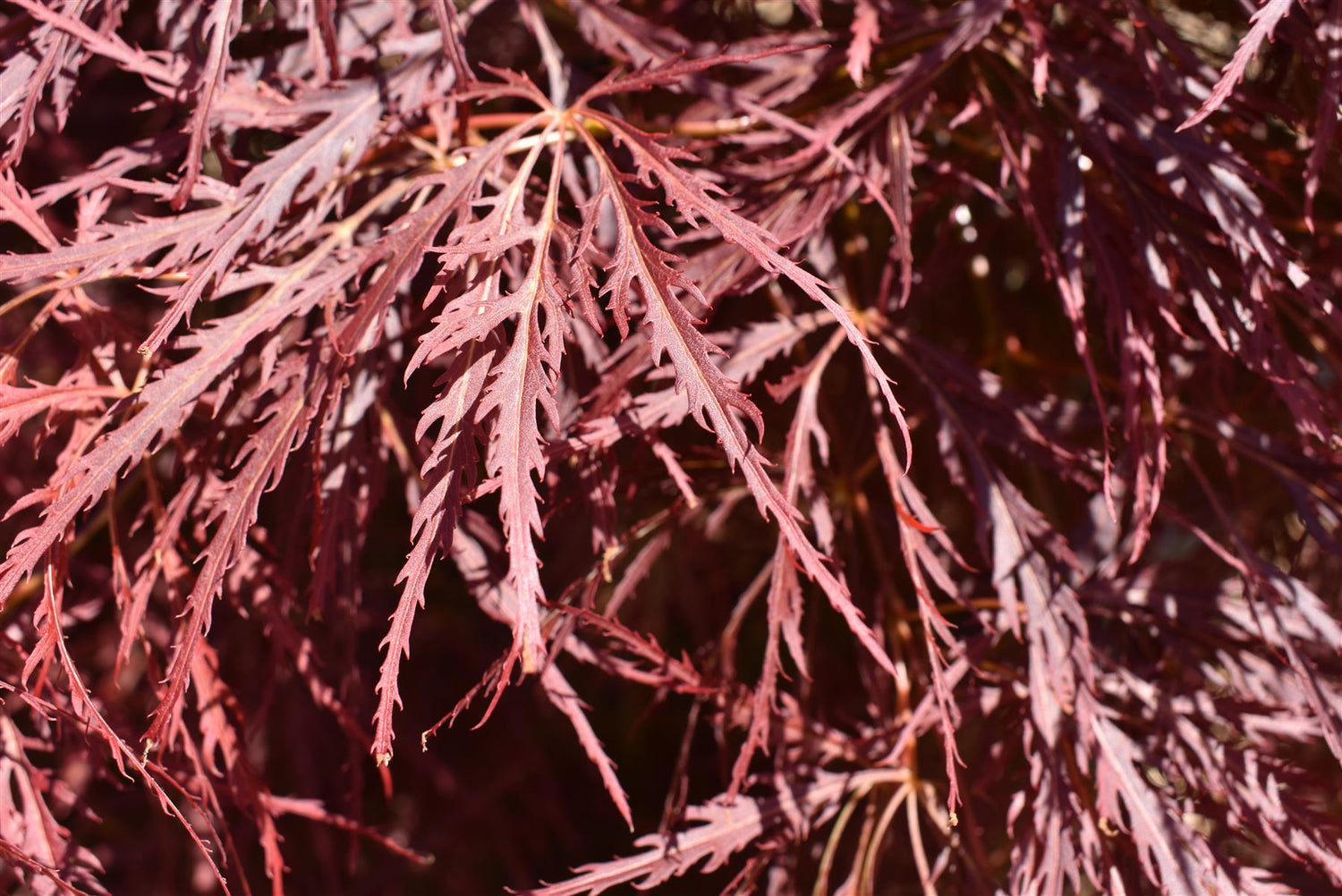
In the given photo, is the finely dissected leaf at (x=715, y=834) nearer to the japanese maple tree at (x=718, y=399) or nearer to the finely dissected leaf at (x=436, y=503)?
the japanese maple tree at (x=718, y=399)

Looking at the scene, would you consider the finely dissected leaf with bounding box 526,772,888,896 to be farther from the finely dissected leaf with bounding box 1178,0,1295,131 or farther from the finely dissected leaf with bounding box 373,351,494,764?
the finely dissected leaf with bounding box 1178,0,1295,131

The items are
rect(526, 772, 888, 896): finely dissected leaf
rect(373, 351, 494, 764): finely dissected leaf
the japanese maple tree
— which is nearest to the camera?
rect(373, 351, 494, 764): finely dissected leaf

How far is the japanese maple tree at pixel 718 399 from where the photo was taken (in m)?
0.74

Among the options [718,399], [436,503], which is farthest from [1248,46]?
[436,503]

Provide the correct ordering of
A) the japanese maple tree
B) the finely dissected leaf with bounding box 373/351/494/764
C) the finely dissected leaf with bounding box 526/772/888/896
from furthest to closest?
1. the finely dissected leaf with bounding box 526/772/888/896
2. the japanese maple tree
3. the finely dissected leaf with bounding box 373/351/494/764

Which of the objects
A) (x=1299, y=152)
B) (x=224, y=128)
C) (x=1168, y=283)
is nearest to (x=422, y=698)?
(x=224, y=128)

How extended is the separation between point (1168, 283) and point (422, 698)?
110cm

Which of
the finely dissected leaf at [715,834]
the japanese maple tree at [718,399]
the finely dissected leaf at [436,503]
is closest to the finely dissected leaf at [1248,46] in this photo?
the japanese maple tree at [718,399]

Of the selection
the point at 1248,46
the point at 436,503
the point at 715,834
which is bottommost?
the point at 715,834

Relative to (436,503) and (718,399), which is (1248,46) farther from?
(436,503)

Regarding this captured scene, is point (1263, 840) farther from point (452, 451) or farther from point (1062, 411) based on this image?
point (452, 451)

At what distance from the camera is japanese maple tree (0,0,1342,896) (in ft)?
2.43

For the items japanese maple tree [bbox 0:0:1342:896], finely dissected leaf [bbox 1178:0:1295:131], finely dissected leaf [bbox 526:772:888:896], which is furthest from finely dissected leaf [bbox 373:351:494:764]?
finely dissected leaf [bbox 1178:0:1295:131]

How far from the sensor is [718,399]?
667 mm
